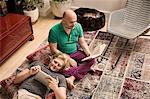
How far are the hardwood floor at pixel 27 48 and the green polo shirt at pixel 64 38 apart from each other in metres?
0.52

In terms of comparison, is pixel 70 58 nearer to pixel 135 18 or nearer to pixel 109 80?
pixel 109 80

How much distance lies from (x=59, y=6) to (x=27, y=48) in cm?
88

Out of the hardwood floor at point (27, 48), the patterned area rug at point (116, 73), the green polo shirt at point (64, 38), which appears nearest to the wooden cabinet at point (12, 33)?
the hardwood floor at point (27, 48)

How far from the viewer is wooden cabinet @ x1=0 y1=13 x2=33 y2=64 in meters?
2.54

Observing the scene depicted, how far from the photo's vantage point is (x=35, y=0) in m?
3.28

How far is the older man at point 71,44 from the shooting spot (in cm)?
220

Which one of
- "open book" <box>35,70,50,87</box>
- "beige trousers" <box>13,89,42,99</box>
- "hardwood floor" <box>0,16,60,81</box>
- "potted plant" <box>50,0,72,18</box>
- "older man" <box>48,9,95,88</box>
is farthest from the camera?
"potted plant" <box>50,0,72,18</box>

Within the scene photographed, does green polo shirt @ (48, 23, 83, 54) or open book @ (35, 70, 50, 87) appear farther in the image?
green polo shirt @ (48, 23, 83, 54)

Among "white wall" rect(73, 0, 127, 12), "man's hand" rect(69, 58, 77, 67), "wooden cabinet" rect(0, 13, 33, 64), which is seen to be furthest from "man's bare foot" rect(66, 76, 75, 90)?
"white wall" rect(73, 0, 127, 12)

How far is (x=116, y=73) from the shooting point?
2.34 metres

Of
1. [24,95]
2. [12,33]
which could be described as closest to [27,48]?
[12,33]

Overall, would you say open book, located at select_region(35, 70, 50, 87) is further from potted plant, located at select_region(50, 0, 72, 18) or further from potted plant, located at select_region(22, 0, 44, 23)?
potted plant, located at select_region(50, 0, 72, 18)

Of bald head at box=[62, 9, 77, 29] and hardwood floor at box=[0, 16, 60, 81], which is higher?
bald head at box=[62, 9, 77, 29]

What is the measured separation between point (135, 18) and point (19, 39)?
1.44 metres
